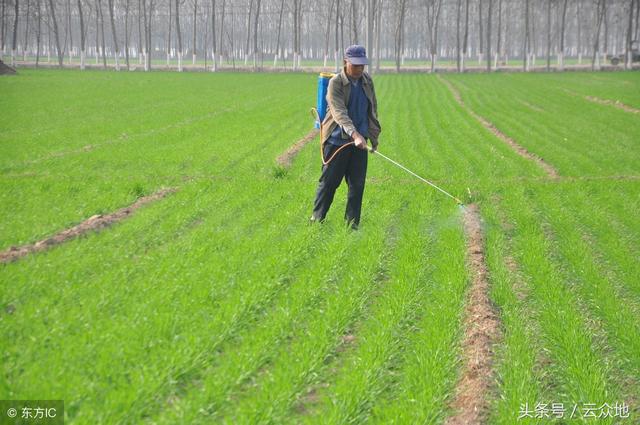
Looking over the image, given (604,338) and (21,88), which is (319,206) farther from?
(21,88)

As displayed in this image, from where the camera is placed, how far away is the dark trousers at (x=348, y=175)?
8.94 m

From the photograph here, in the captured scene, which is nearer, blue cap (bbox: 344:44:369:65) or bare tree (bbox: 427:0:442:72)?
blue cap (bbox: 344:44:369:65)

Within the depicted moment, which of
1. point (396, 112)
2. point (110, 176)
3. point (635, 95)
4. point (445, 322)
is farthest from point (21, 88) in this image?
point (445, 322)

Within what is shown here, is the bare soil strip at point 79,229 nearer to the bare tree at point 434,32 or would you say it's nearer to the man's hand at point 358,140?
the man's hand at point 358,140

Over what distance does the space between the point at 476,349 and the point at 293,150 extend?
1246cm

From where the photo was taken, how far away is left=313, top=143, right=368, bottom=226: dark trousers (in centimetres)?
894

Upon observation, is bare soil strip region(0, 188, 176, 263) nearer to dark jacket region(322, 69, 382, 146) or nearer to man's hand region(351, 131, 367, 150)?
dark jacket region(322, 69, 382, 146)

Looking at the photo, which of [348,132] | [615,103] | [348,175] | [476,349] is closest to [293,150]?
[348,175]

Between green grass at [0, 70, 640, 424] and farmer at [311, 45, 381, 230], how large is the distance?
1.66 ft

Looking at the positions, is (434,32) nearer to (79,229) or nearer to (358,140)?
(358,140)

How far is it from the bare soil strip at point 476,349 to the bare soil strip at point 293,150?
7860 mm

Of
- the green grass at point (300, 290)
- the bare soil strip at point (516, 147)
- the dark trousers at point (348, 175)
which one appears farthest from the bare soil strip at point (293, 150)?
the dark trousers at point (348, 175)

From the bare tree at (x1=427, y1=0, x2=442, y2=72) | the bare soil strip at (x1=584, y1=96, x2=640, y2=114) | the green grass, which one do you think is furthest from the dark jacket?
the bare tree at (x1=427, y1=0, x2=442, y2=72)

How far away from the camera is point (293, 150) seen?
57.2 ft
